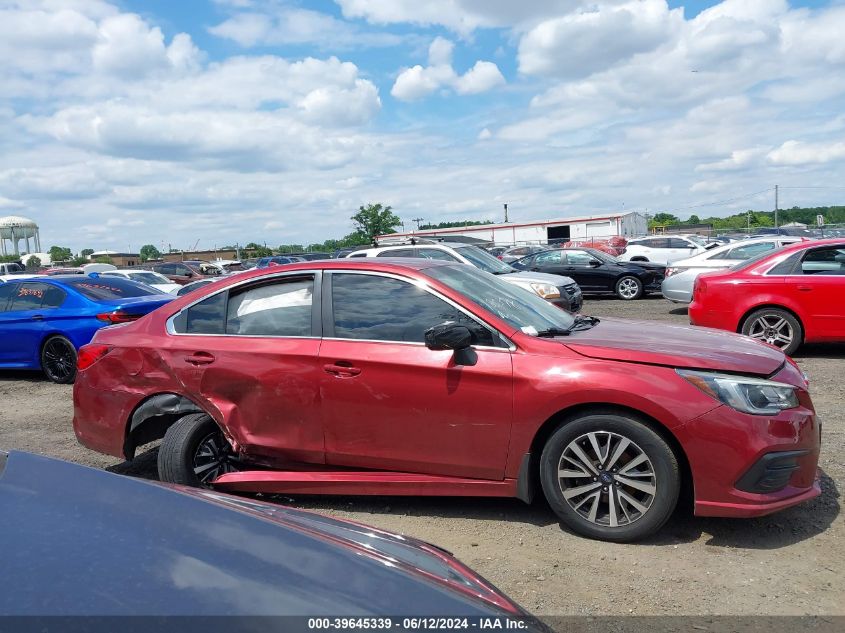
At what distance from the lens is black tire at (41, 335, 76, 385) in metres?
9.59

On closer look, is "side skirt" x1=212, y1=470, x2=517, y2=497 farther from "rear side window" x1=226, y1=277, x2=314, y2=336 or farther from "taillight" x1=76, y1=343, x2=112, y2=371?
"taillight" x1=76, y1=343, x2=112, y2=371

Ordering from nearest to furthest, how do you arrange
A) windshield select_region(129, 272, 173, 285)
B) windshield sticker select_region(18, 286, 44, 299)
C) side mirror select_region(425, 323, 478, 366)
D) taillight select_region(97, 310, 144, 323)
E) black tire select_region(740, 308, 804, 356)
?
side mirror select_region(425, 323, 478, 366) < black tire select_region(740, 308, 804, 356) < taillight select_region(97, 310, 144, 323) < windshield sticker select_region(18, 286, 44, 299) < windshield select_region(129, 272, 173, 285)

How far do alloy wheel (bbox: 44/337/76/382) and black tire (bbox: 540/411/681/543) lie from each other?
25.7 ft

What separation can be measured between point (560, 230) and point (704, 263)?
4845 cm

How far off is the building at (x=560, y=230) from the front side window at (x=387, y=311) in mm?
51485

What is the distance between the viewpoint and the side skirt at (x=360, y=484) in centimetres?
408

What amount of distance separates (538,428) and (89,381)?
3185 mm

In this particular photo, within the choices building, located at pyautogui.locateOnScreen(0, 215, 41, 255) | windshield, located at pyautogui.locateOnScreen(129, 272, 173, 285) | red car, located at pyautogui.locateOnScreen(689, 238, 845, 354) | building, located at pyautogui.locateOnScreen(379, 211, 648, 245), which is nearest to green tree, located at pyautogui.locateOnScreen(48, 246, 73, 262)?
building, located at pyautogui.locateOnScreen(0, 215, 41, 255)

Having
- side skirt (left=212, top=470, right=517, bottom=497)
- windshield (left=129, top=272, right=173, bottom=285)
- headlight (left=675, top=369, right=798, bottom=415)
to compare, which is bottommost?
side skirt (left=212, top=470, right=517, bottom=497)

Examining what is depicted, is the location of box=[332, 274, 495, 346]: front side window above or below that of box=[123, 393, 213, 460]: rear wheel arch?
above

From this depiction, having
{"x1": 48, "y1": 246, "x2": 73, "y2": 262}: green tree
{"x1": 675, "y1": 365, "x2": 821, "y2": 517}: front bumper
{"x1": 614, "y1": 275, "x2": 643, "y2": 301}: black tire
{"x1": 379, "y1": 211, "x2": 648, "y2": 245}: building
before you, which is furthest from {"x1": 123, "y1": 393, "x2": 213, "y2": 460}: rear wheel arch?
{"x1": 48, "y1": 246, "x2": 73, "y2": 262}: green tree

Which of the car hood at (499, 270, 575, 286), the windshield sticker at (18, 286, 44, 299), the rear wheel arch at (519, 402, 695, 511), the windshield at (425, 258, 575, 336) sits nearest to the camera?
the rear wheel arch at (519, 402, 695, 511)

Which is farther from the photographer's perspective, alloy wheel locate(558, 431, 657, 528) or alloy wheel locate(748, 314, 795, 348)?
alloy wheel locate(748, 314, 795, 348)

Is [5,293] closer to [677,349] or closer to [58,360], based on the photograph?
[58,360]
